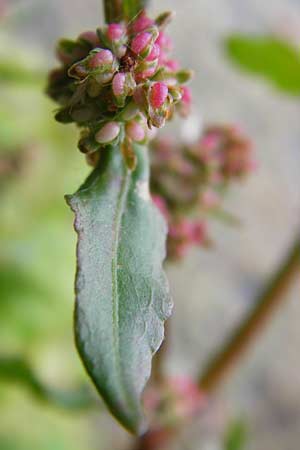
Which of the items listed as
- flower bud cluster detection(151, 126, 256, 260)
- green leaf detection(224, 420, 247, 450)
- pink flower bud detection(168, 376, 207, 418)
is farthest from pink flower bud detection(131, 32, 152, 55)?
green leaf detection(224, 420, 247, 450)

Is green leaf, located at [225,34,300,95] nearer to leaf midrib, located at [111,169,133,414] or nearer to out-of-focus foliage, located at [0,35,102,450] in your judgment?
out-of-focus foliage, located at [0,35,102,450]

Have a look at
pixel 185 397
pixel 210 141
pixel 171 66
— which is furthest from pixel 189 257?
pixel 171 66

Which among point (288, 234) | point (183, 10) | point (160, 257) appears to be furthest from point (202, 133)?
point (183, 10)

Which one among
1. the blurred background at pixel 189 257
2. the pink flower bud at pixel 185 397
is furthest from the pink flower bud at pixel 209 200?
the pink flower bud at pixel 185 397

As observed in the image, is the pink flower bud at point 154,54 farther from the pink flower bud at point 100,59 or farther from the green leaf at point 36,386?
the green leaf at point 36,386

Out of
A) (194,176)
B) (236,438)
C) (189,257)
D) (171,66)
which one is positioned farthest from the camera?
(189,257)

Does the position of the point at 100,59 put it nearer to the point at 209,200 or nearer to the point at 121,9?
the point at 121,9

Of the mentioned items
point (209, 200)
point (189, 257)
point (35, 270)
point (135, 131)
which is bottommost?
point (189, 257)
